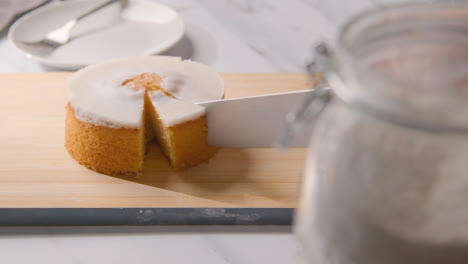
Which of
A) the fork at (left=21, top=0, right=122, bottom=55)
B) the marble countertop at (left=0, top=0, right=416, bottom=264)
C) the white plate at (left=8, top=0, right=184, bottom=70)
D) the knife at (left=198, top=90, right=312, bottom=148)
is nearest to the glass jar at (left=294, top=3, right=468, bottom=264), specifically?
the marble countertop at (left=0, top=0, right=416, bottom=264)

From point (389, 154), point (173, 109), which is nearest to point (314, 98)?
point (389, 154)

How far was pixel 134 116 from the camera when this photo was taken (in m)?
0.90

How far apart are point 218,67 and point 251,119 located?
0.42 m

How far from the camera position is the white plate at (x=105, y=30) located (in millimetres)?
1317

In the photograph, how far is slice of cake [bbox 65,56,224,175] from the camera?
2.96ft

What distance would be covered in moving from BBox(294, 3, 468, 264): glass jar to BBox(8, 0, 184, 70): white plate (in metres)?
0.83

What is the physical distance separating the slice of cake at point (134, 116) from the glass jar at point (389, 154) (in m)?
0.48

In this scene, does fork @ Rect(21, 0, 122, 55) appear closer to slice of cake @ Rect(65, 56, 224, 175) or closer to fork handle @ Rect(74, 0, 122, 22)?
fork handle @ Rect(74, 0, 122, 22)

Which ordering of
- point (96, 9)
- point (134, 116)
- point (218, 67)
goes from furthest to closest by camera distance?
point (96, 9), point (218, 67), point (134, 116)

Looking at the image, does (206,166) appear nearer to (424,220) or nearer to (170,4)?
(424,220)

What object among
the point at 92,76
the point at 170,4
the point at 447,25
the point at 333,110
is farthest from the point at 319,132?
the point at 170,4

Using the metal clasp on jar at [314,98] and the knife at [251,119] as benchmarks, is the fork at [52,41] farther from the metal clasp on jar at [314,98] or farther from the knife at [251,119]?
the metal clasp on jar at [314,98]

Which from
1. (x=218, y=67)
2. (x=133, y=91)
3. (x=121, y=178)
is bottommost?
(x=121, y=178)

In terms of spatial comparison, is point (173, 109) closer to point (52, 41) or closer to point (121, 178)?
point (121, 178)
